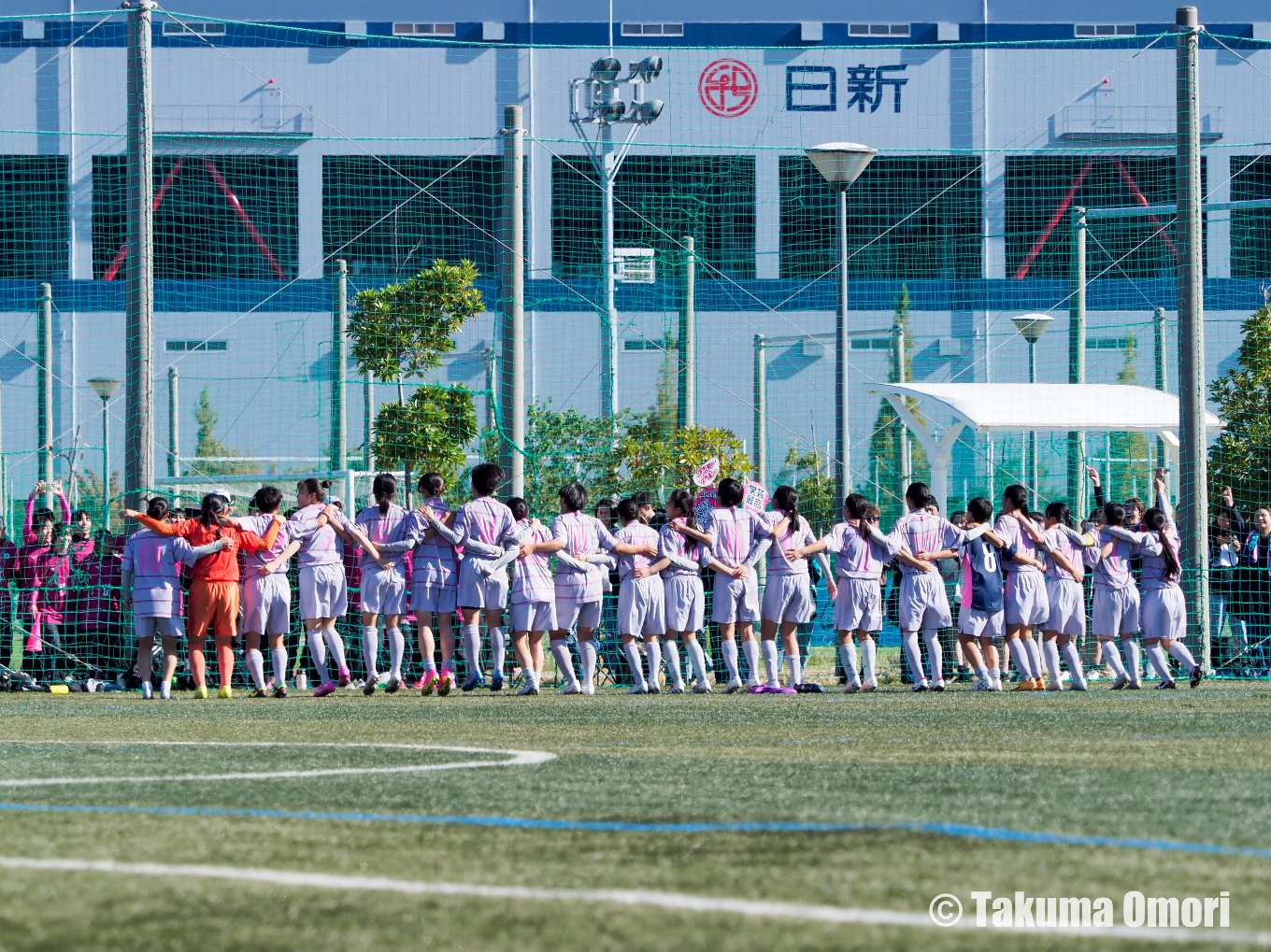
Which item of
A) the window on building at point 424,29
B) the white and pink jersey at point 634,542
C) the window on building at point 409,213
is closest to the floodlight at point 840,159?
the white and pink jersey at point 634,542

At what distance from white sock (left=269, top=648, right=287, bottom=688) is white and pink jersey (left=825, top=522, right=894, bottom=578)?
13.3 feet

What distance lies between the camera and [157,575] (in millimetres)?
12711

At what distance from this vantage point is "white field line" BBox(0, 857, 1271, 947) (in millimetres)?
3010

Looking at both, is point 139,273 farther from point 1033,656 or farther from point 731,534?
point 1033,656

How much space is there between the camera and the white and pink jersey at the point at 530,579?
12.6 meters

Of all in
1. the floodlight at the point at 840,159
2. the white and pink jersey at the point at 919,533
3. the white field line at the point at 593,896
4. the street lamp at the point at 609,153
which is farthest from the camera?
the street lamp at the point at 609,153

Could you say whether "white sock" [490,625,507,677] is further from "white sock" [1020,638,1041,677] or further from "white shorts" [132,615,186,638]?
"white sock" [1020,638,1041,677]

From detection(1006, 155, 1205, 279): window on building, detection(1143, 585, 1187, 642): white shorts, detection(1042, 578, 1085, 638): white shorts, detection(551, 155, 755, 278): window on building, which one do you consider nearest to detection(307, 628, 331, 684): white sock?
detection(1042, 578, 1085, 638): white shorts

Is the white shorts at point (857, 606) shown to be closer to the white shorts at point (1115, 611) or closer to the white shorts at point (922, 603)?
the white shorts at point (922, 603)

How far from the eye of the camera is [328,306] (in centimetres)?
3338

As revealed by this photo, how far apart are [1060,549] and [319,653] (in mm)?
5534

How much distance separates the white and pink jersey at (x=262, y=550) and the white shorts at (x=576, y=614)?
199 centimetres

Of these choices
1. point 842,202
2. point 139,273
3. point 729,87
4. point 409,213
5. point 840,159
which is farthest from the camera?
point 729,87

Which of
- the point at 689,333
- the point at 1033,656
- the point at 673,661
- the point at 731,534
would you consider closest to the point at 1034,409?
the point at 689,333
